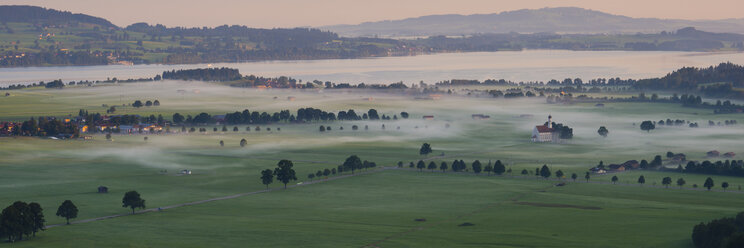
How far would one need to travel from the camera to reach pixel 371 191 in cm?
9894

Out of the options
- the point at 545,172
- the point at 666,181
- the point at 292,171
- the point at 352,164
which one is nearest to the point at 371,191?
the point at 292,171

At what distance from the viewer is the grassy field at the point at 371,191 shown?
246ft

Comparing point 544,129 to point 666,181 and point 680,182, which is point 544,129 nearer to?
point 666,181

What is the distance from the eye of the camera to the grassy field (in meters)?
75.1

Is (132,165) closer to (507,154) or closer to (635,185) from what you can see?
(507,154)

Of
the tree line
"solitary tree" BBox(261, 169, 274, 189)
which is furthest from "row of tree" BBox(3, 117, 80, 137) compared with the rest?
"solitary tree" BBox(261, 169, 274, 189)

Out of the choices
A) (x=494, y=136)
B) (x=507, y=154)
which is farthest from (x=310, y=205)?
(x=494, y=136)

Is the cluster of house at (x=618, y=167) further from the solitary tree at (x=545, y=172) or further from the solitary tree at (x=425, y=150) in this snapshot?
the solitary tree at (x=425, y=150)

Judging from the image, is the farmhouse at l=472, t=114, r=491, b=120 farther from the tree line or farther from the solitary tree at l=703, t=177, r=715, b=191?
the solitary tree at l=703, t=177, r=715, b=191

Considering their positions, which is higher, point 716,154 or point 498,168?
point 716,154

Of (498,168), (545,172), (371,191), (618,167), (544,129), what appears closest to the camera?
(371,191)

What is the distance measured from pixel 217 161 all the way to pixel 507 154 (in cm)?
3818

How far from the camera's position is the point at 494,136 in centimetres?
15100

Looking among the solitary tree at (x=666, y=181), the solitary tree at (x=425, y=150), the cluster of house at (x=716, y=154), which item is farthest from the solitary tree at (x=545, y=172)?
the cluster of house at (x=716, y=154)
